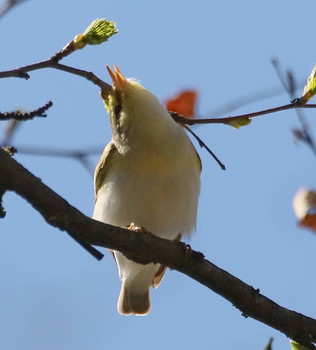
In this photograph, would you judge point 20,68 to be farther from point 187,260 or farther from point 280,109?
point 187,260

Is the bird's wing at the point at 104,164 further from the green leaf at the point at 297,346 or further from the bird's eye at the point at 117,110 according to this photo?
the green leaf at the point at 297,346

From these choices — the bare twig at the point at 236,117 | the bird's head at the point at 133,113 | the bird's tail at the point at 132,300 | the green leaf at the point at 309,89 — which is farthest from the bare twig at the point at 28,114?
the bird's tail at the point at 132,300

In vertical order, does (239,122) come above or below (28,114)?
above

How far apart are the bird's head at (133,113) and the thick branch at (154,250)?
1.38 m

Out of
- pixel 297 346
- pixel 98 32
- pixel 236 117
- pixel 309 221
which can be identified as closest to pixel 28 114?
pixel 98 32

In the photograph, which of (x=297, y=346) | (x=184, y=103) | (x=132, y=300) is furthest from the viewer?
(x=132, y=300)

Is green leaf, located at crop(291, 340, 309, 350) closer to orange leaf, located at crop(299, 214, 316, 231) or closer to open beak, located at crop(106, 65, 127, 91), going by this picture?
orange leaf, located at crop(299, 214, 316, 231)

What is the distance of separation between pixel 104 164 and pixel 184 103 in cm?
132

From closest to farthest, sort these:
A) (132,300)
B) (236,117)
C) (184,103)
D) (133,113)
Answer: (236,117)
(184,103)
(133,113)
(132,300)

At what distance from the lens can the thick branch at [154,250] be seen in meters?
2.69

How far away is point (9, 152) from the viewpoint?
8.96 ft

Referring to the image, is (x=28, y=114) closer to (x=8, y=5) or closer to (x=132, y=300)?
(x=8, y=5)

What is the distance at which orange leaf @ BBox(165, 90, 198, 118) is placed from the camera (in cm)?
366

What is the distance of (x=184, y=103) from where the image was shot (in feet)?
12.4
